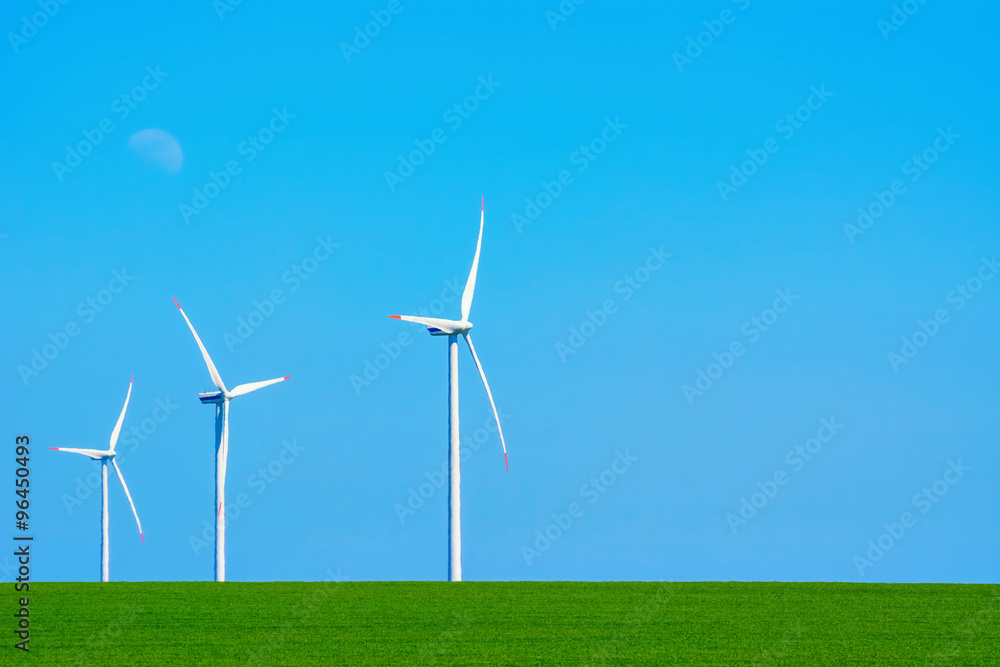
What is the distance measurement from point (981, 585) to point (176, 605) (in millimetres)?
26008

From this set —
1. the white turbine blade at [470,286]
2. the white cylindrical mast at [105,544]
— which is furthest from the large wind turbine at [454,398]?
the white cylindrical mast at [105,544]

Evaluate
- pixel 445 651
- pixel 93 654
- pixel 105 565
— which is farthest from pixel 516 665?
pixel 105 565

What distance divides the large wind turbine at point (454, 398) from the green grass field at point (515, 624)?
11.1 ft

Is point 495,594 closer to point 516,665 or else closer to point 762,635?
point 762,635

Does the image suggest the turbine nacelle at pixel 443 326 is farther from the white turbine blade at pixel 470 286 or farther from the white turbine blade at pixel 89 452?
the white turbine blade at pixel 89 452

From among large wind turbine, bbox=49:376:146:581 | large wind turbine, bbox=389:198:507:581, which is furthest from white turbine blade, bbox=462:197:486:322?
large wind turbine, bbox=49:376:146:581

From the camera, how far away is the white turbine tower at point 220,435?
49.8 metres

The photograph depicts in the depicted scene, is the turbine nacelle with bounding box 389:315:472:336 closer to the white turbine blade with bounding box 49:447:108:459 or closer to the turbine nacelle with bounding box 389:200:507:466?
the turbine nacelle with bounding box 389:200:507:466

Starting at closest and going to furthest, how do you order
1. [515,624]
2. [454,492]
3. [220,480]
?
[515,624], [454,492], [220,480]

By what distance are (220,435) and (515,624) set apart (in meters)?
26.7

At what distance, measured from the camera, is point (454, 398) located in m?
44.6

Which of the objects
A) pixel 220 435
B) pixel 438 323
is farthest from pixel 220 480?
pixel 438 323

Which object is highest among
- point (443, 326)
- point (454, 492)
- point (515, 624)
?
point (443, 326)

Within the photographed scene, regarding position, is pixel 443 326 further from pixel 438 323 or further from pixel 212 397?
pixel 212 397
